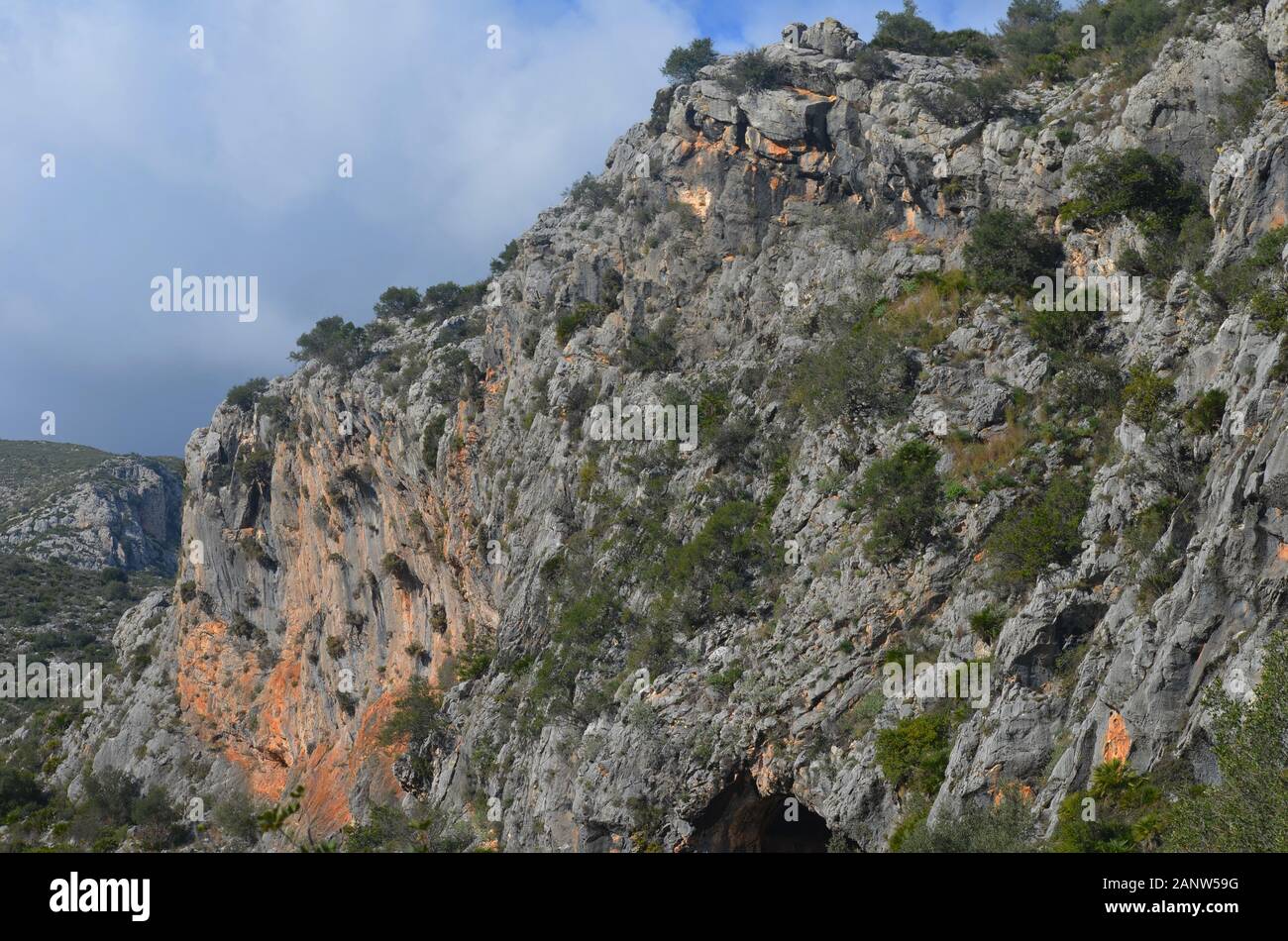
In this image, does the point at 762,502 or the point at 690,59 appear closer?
the point at 762,502

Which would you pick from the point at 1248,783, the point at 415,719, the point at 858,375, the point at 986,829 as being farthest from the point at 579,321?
the point at 1248,783

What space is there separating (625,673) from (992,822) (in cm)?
1439

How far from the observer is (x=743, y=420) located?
111ft

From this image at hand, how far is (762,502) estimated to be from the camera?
31.6 m

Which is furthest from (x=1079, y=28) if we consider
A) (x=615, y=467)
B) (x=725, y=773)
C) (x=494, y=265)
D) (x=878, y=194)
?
(x=494, y=265)

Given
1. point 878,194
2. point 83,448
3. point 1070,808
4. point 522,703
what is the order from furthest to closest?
1. point 83,448
2. point 878,194
3. point 522,703
4. point 1070,808

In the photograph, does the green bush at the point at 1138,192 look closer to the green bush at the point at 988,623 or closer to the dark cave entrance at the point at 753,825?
the green bush at the point at 988,623

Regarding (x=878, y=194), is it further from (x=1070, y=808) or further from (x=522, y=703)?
(x=1070, y=808)

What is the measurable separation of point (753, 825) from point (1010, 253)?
708 inches

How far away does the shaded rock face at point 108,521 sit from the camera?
94875 mm

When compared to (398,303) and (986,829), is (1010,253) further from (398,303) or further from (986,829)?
(398,303)

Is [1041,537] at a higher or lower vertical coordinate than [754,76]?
lower

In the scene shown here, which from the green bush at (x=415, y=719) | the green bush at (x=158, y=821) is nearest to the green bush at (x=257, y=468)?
the green bush at (x=158, y=821)

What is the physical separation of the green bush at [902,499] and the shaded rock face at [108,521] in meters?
89.1
